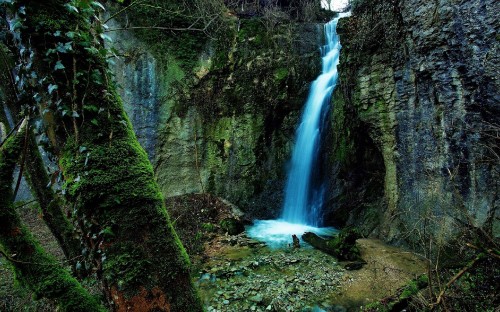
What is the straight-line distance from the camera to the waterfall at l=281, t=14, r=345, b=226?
989cm

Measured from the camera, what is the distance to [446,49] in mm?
6012

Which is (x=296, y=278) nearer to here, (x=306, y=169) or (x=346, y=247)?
(x=346, y=247)

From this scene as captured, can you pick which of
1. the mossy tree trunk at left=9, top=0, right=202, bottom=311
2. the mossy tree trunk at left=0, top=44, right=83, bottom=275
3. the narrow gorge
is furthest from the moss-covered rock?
the mossy tree trunk at left=9, top=0, right=202, bottom=311

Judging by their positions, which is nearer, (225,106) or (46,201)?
(46,201)

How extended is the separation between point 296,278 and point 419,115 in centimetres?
469

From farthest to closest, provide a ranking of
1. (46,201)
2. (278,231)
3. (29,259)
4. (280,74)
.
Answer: (280,74), (278,231), (46,201), (29,259)

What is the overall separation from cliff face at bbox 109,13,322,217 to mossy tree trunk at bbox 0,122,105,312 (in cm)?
870

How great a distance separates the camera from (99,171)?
1549 mm

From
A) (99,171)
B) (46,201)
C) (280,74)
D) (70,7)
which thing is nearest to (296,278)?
(46,201)

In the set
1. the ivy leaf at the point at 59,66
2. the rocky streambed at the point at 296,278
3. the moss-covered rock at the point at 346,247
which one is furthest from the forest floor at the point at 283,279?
the ivy leaf at the point at 59,66

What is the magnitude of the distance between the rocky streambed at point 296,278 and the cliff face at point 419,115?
3.86ft

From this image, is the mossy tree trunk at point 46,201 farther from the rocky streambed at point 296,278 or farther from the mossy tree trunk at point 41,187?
the rocky streambed at point 296,278

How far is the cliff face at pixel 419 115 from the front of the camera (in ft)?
18.0

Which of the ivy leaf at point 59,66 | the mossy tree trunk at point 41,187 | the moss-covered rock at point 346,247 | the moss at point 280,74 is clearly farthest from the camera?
the moss at point 280,74
